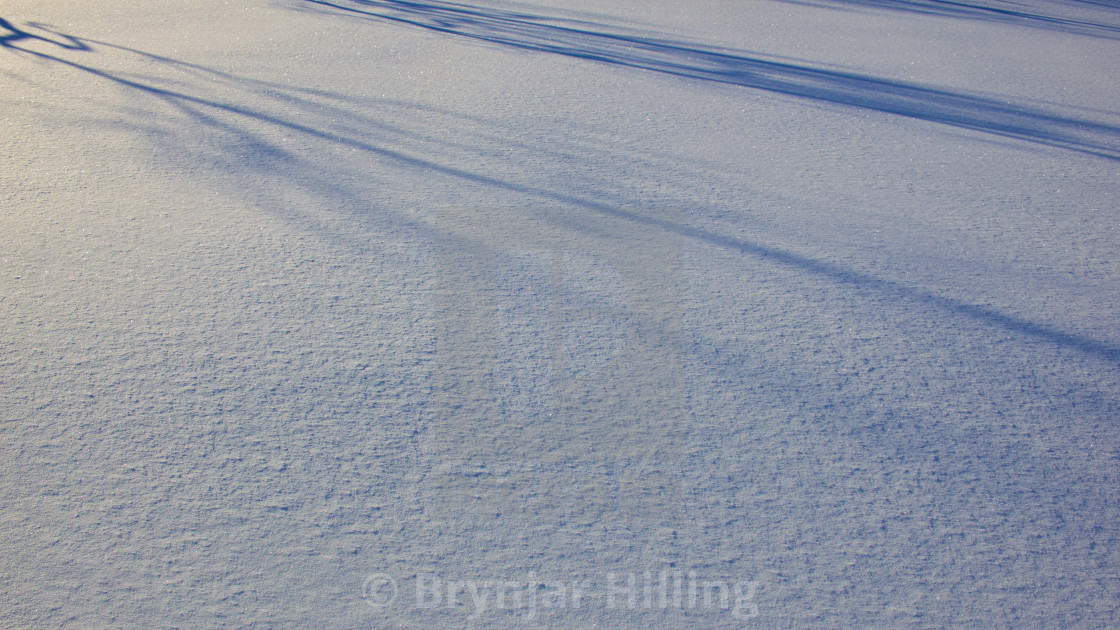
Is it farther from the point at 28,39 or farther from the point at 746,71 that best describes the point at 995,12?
the point at 28,39

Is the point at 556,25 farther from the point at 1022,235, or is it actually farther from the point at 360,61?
the point at 1022,235

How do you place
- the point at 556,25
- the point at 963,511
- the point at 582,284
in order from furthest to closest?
the point at 556,25, the point at 582,284, the point at 963,511

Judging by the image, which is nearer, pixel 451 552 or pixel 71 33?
pixel 451 552

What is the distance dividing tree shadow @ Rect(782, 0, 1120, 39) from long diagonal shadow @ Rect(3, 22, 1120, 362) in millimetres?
10265

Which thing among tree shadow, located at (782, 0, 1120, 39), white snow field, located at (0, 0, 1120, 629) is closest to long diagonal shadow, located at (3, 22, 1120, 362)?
white snow field, located at (0, 0, 1120, 629)

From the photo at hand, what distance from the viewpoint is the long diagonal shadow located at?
400 cm

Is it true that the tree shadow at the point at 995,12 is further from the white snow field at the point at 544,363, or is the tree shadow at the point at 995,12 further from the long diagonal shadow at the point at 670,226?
the long diagonal shadow at the point at 670,226

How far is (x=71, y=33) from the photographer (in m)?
9.03

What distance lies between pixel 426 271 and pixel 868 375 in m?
2.10

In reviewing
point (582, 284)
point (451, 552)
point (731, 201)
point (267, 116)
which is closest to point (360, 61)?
point (267, 116)

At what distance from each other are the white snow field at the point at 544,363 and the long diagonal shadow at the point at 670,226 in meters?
0.03

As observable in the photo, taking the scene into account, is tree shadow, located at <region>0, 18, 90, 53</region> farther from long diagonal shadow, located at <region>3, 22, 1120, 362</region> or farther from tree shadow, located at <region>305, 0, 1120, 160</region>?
tree shadow, located at <region>305, 0, 1120, 160</region>

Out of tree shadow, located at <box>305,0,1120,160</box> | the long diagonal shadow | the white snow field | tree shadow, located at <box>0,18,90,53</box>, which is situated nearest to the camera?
the white snow field

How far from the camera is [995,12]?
14.2 metres
